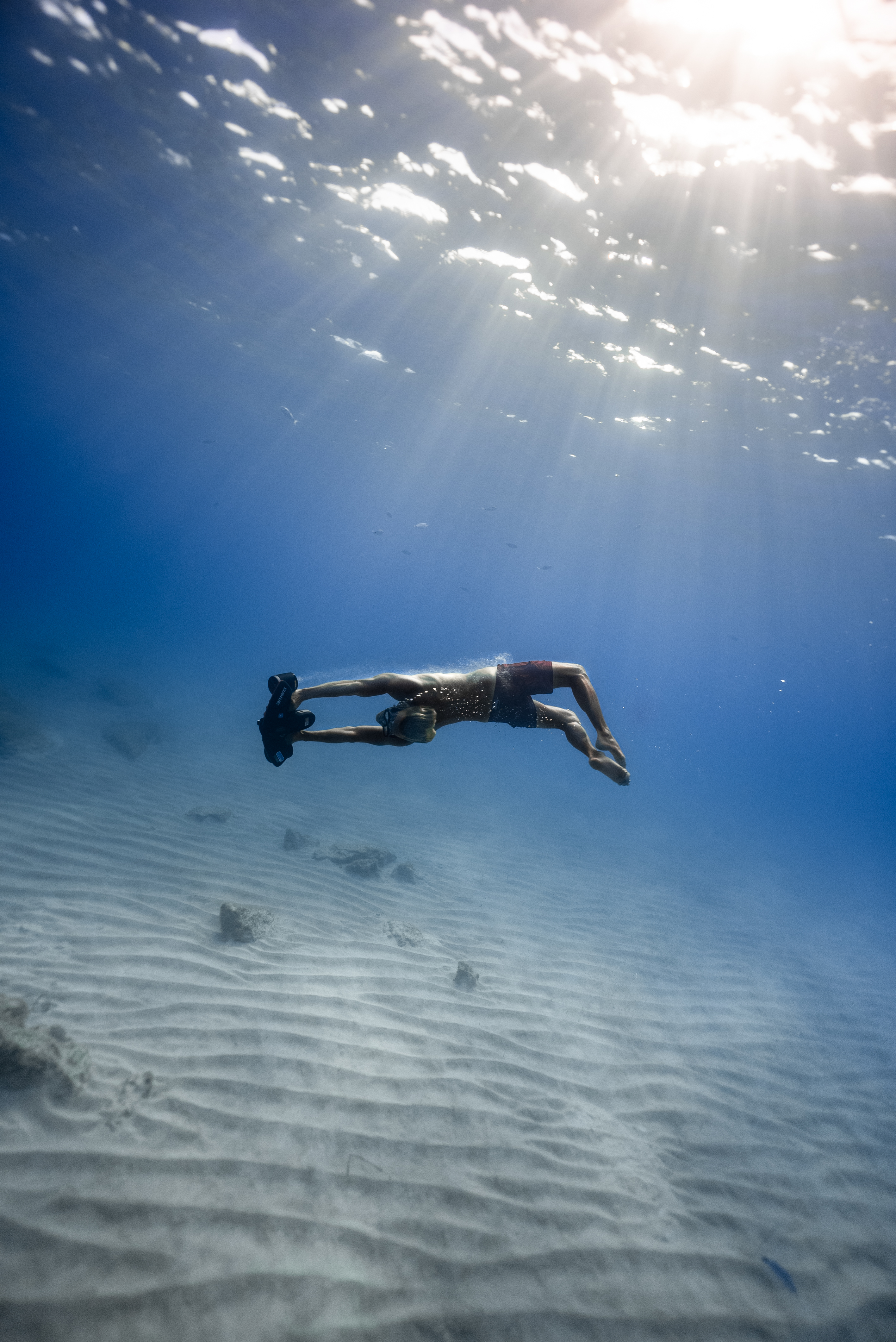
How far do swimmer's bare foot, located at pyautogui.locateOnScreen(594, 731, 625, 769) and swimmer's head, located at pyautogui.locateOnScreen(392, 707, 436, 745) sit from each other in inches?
58.8

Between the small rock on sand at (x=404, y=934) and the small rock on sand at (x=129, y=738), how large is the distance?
9312mm

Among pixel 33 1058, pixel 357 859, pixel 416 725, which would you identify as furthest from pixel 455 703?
pixel 357 859

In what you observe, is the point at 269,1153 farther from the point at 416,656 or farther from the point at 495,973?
the point at 416,656

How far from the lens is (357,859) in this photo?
9484 millimetres

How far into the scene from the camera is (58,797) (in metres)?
9.16

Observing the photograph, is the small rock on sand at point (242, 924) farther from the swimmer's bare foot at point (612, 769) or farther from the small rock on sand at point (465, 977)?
the swimmer's bare foot at point (612, 769)

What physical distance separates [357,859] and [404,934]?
7.75ft

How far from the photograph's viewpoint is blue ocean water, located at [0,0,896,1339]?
8.12m

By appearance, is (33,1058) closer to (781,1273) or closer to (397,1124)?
(397,1124)

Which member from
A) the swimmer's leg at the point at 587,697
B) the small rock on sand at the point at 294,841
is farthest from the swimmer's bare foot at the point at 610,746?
the small rock on sand at the point at 294,841

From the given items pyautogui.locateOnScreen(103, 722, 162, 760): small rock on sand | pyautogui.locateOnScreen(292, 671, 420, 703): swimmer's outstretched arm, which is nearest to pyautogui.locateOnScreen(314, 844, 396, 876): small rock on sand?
pyautogui.locateOnScreen(292, 671, 420, 703): swimmer's outstretched arm

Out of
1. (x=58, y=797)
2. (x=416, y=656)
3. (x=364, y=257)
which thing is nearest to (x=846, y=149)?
(x=364, y=257)

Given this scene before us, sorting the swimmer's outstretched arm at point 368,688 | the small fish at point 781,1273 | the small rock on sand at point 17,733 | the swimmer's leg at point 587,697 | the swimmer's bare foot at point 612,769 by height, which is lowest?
the small fish at point 781,1273

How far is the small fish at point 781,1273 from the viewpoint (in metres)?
3.80
